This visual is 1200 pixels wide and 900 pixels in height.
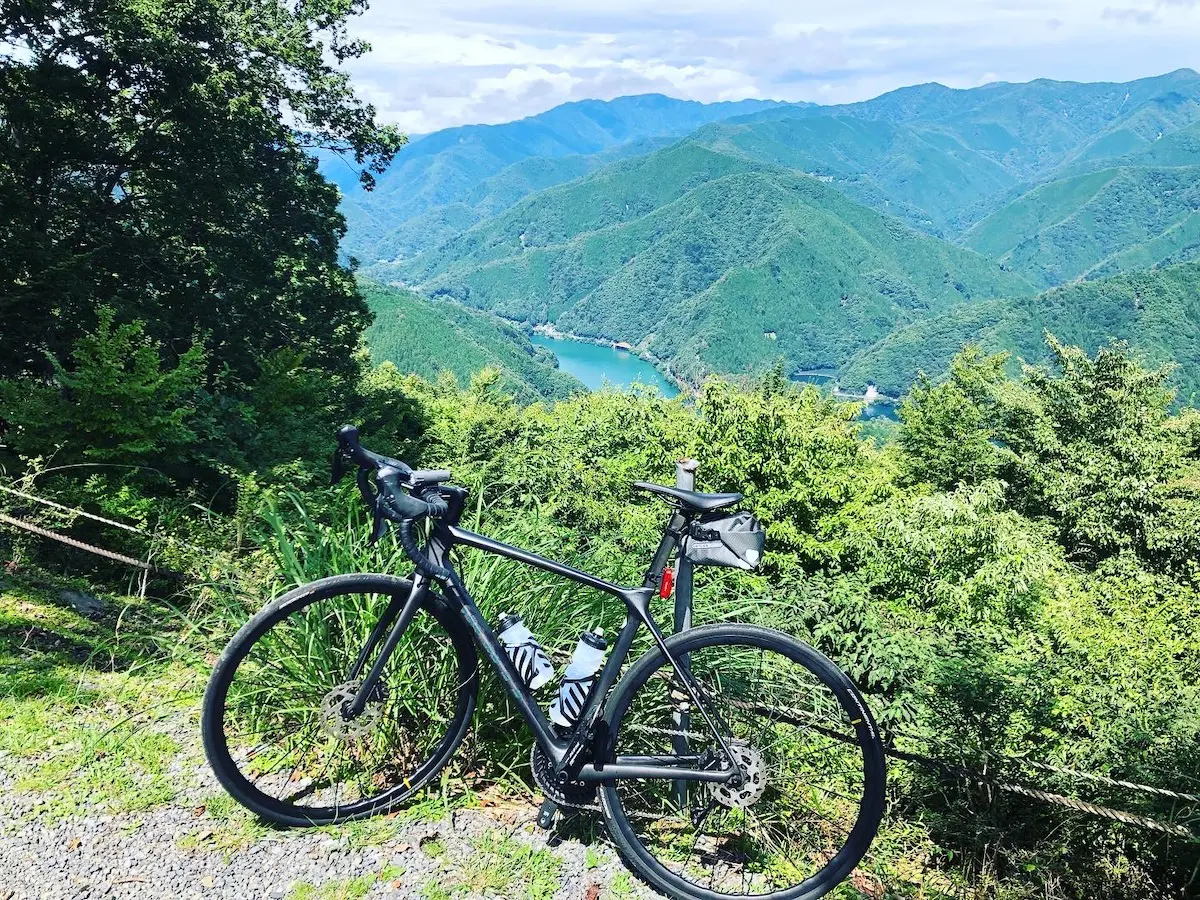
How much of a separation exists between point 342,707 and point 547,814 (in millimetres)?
826

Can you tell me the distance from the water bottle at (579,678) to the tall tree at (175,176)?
403 inches

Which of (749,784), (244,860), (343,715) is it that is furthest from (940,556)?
(244,860)

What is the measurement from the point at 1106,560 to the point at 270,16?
24.7 m

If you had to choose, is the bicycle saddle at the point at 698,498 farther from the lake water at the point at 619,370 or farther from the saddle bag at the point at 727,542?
the lake water at the point at 619,370

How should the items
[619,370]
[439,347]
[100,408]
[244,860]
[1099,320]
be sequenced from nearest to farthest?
1. [244,860]
2. [100,408]
3. [439,347]
4. [1099,320]
5. [619,370]

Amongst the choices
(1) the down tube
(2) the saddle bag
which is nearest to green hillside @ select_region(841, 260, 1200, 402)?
(2) the saddle bag

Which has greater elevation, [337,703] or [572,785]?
[337,703]

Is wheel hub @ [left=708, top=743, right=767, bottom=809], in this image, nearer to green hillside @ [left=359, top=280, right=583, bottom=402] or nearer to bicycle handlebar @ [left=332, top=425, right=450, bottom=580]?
bicycle handlebar @ [left=332, top=425, right=450, bottom=580]

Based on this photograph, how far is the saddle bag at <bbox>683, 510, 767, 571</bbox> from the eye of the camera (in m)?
2.44

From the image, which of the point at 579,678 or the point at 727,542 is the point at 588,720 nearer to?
the point at 579,678

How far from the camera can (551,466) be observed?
20188mm

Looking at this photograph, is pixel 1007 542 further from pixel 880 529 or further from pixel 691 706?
pixel 691 706

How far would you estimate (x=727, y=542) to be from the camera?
2.46 m

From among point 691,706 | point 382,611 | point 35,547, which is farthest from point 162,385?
point 691,706
